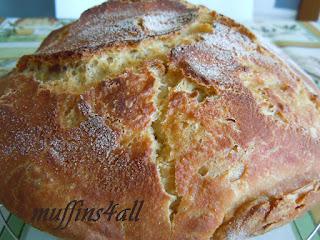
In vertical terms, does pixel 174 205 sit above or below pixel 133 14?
below

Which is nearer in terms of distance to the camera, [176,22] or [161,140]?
[161,140]

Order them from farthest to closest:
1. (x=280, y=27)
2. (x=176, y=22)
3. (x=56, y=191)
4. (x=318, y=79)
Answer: (x=280, y=27), (x=318, y=79), (x=176, y=22), (x=56, y=191)

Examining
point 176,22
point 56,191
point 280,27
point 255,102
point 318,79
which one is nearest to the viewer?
point 56,191

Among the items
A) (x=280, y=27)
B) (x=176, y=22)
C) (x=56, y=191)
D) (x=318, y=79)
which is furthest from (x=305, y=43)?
(x=56, y=191)

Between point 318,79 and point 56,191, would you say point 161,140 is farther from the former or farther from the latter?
point 318,79

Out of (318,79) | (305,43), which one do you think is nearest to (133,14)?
(318,79)

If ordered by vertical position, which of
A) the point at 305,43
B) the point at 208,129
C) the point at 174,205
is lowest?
the point at 305,43
